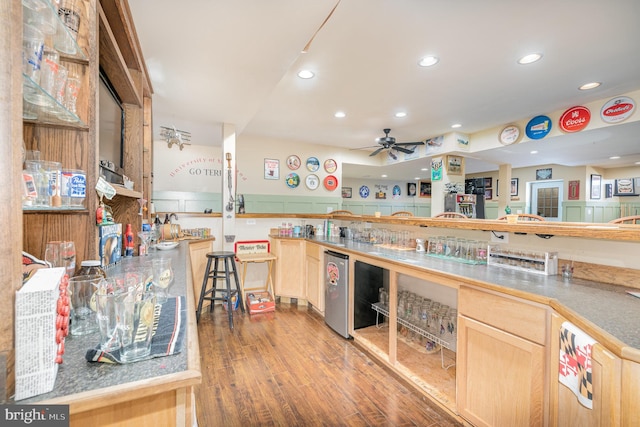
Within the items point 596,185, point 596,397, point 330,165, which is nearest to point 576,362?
point 596,397

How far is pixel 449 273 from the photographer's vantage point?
1700mm

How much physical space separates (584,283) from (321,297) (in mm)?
2277

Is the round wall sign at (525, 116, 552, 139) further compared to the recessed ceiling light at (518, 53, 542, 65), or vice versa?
the round wall sign at (525, 116, 552, 139)

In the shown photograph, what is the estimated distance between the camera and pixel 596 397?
96 centimetres

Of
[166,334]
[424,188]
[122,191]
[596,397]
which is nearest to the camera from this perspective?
[166,334]

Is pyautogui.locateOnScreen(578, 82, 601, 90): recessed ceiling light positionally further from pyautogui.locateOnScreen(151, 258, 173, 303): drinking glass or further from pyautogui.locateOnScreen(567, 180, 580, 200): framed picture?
pyautogui.locateOnScreen(567, 180, 580, 200): framed picture

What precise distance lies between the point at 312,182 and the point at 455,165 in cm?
289

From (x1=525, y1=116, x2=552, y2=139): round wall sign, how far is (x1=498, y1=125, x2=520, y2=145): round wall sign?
143 mm

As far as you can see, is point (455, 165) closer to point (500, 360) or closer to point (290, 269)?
point (290, 269)

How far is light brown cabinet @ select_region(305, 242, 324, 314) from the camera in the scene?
323 centimetres

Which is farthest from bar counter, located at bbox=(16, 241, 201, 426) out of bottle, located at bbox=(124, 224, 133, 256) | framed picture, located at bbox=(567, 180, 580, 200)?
framed picture, located at bbox=(567, 180, 580, 200)

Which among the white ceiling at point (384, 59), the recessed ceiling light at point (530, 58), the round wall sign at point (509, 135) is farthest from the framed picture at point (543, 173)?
the recessed ceiling light at point (530, 58)

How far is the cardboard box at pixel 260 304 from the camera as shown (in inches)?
134

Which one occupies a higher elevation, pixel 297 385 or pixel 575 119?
pixel 575 119
